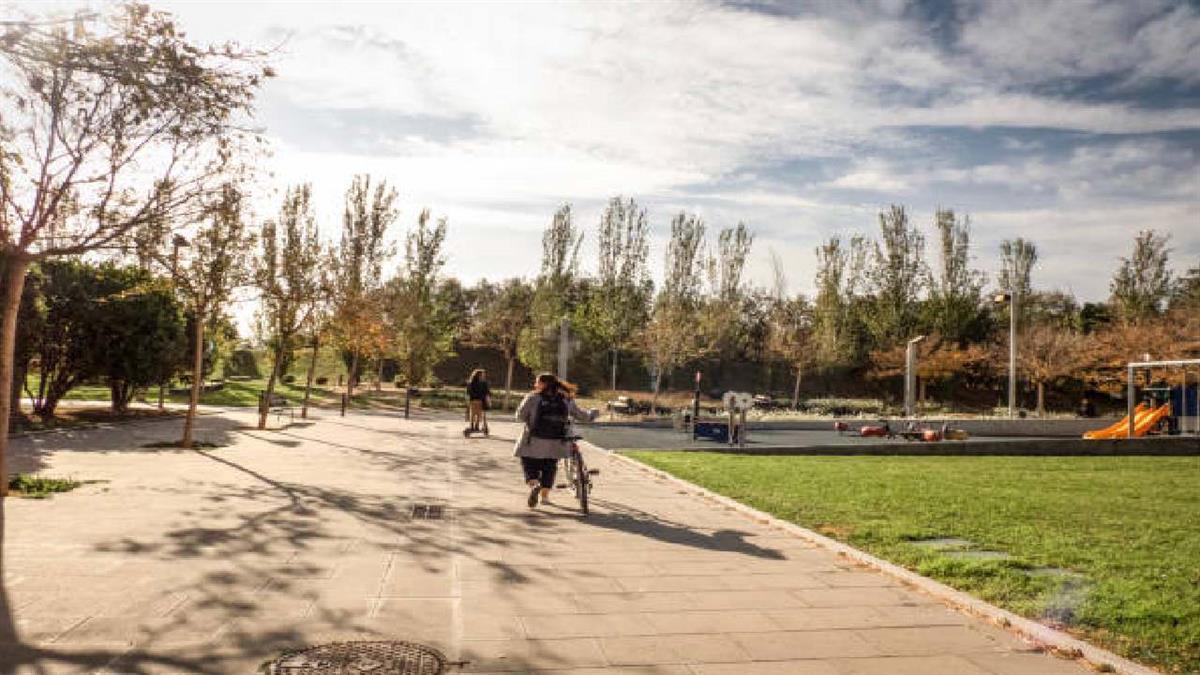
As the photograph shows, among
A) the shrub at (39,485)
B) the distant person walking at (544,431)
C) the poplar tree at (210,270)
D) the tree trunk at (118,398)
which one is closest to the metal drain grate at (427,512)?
the distant person walking at (544,431)

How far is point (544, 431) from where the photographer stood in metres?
9.26

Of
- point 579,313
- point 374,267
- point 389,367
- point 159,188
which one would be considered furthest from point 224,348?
point 159,188

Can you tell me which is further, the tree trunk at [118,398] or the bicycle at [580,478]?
the tree trunk at [118,398]

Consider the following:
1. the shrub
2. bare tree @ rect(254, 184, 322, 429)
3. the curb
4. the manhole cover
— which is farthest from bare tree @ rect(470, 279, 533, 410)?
the manhole cover

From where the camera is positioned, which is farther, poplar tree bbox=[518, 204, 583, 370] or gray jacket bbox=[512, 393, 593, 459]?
poplar tree bbox=[518, 204, 583, 370]

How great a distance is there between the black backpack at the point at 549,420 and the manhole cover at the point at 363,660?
4891 millimetres

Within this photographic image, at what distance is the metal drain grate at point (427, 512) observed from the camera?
8.51m

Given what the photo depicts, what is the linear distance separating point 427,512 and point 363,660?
188 inches

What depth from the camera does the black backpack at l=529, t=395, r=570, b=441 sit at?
925cm

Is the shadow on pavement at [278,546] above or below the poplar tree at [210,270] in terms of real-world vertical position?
below

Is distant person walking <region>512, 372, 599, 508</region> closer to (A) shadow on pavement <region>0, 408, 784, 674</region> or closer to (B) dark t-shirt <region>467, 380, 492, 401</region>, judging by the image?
(A) shadow on pavement <region>0, 408, 784, 674</region>

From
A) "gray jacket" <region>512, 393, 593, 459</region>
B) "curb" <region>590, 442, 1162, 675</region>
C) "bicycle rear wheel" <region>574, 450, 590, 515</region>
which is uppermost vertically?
"gray jacket" <region>512, 393, 593, 459</region>

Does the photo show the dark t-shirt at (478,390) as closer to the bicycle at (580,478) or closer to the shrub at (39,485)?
the shrub at (39,485)

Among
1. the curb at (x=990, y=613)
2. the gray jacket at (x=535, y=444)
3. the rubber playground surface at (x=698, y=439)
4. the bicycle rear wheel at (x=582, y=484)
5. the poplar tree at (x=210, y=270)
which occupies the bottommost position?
the rubber playground surface at (x=698, y=439)
